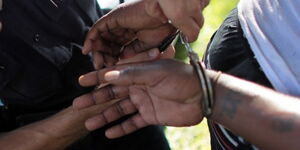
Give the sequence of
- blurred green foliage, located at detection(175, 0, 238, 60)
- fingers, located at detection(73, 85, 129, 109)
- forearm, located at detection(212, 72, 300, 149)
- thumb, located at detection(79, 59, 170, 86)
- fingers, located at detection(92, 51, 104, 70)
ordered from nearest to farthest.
A: forearm, located at detection(212, 72, 300, 149) → thumb, located at detection(79, 59, 170, 86) → fingers, located at detection(73, 85, 129, 109) → fingers, located at detection(92, 51, 104, 70) → blurred green foliage, located at detection(175, 0, 238, 60)

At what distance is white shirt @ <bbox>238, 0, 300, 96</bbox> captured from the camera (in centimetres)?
111

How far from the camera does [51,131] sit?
157 cm

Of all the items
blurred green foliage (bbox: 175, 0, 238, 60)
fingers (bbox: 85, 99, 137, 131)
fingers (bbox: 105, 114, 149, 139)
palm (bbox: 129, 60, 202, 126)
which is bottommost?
blurred green foliage (bbox: 175, 0, 238, 60)

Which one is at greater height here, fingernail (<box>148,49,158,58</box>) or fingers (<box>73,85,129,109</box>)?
fingernail (<box>148,49,158,58</box>)

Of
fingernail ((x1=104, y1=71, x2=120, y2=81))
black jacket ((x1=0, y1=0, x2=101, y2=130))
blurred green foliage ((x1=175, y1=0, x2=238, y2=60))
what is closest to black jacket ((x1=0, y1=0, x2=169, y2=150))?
black jacket ((x1=0, y1=0, x2=101, y2=130))

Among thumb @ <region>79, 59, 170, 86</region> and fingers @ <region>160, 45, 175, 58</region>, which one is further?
fingers @ <region>160, 45, 175, 58</region>

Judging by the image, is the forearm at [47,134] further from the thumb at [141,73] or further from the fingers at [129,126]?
the thumb at [141,73]

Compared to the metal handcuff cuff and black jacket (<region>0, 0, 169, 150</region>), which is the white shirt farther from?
black jacket (<region>0, 0, 169, 150</region>)

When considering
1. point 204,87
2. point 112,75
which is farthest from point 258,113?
point 112,75

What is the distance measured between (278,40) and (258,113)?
237mm

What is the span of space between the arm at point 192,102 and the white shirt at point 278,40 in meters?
0.10

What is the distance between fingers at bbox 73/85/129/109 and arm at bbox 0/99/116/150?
14cm

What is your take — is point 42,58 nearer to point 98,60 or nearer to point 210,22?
point 98,60

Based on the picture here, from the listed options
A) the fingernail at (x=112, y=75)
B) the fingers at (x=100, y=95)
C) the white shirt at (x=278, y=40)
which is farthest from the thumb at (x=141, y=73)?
the white shirt at (x=278, y=40)
